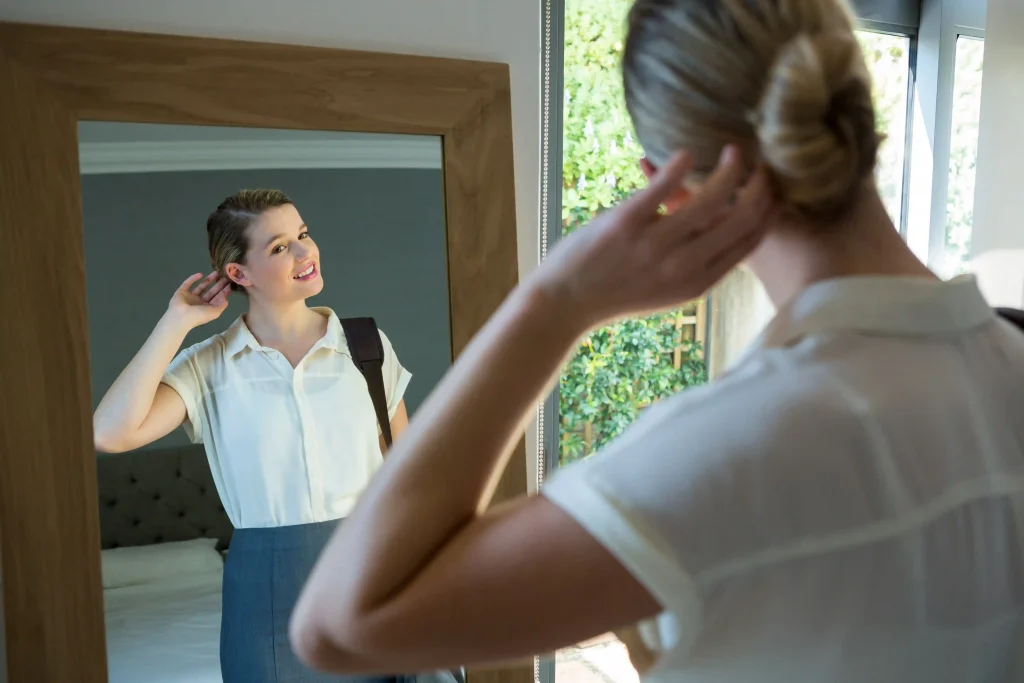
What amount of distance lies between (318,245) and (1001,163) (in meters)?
1.50

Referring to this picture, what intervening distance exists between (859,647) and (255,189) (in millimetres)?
888

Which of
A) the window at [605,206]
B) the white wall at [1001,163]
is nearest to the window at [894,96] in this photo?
the window at [605,206]

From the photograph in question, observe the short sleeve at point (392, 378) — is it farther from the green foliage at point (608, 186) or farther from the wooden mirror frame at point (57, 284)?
the green foliage at point (608, 186)

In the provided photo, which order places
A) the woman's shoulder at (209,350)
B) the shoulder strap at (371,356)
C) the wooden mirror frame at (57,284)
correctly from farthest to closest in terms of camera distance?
the shoulder strap at (371,356) → the woman's shoulder at (209,350) → the wooden mirror frame at (57,284)

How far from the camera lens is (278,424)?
1.08 meters

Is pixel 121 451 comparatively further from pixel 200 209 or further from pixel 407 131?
pixel 407 131

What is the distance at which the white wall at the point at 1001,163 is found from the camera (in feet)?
5.74

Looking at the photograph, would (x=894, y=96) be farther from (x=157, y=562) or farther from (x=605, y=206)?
(x=157, y=562)

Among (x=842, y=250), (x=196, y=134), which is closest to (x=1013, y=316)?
(x=842, y=250)

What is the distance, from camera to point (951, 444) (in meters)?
0.46

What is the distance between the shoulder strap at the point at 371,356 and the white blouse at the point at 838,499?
2.47 ft

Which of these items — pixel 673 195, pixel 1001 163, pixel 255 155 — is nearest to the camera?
pixel 673 195

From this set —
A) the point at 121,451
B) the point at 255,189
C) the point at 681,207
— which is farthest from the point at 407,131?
the point at 681,207

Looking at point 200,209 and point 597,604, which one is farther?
point 200,209
